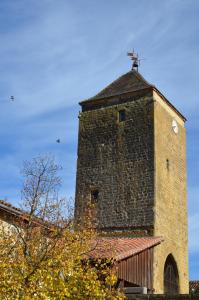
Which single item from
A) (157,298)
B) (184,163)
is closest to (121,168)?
(184,163)

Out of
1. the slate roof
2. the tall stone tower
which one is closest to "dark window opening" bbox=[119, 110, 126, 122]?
the tall stone tower

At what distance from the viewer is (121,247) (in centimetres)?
1991

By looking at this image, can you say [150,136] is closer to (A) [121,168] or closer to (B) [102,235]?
(A) [121,168]

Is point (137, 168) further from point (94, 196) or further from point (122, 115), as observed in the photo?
point (122, 115)

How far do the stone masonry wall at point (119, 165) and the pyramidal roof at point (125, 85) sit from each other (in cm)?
66

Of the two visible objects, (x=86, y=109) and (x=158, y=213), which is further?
(x=86, y=109)

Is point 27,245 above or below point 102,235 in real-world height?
below

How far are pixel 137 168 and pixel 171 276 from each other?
517cm

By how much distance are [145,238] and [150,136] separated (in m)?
5.19

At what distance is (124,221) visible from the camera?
25.2 m

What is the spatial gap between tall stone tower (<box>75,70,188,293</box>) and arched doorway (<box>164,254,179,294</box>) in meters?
0.05

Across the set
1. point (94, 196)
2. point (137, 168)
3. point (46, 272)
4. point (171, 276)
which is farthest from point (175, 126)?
point (46, 272)

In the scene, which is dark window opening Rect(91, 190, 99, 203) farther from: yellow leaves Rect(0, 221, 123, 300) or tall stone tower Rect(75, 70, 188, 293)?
yellow leaves Rect(0, 221, 123, 300)

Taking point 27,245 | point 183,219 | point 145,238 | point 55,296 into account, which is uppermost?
point 183,219
